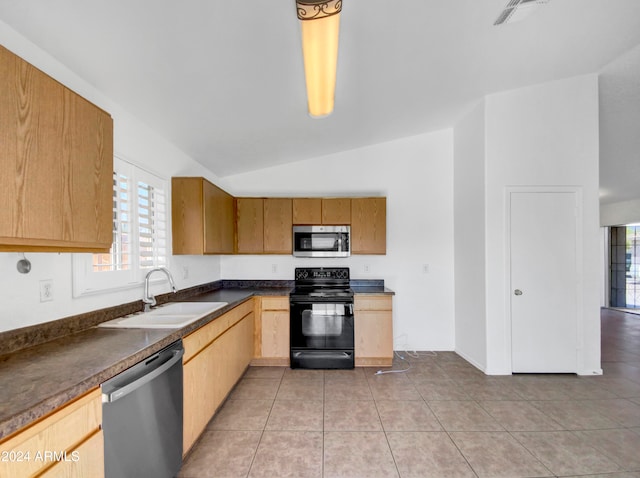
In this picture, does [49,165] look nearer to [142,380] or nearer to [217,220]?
[142,380]

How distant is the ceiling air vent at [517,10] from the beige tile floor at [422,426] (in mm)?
2885

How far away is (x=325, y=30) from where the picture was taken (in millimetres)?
1212

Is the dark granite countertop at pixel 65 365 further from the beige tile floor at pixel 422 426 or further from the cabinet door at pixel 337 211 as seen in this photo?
the cabinet door at pixel 337 211

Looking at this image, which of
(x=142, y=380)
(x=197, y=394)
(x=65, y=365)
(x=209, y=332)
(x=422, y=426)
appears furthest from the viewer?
(x=422, y=426)

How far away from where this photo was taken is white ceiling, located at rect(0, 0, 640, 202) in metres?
1.34

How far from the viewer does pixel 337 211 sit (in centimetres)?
346

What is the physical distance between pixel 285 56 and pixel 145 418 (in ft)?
6.87

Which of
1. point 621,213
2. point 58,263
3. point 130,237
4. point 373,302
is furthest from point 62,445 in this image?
point 621,213

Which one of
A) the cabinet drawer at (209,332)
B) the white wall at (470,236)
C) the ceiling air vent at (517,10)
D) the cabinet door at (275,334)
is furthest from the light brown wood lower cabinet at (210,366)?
the ceiling air vent at (517,10)

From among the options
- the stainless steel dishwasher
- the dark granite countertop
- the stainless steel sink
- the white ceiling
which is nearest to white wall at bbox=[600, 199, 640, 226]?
the white ceiling

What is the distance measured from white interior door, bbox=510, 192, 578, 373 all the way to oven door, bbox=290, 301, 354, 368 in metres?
1.76

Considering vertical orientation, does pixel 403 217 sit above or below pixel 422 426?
above

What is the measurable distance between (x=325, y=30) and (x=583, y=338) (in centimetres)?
375

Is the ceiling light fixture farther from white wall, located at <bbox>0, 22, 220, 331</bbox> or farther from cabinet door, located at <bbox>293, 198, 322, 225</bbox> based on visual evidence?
cabinet door, located at <bbox>293, 198, 322, 225</bbox>
